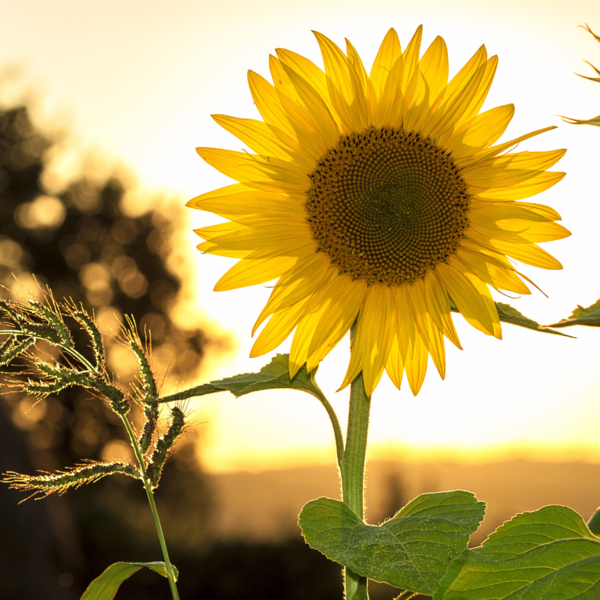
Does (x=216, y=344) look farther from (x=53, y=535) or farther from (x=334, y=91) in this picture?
(x=334, y=91)

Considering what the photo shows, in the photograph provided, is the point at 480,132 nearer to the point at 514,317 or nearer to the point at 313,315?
the point at 514,317

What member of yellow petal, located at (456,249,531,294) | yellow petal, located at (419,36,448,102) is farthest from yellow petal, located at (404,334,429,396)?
yellow petal, located at (419,36,448,102)

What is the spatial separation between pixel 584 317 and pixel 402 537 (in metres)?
0.58

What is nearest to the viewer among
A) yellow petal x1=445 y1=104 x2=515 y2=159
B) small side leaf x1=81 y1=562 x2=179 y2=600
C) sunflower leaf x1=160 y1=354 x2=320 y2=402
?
sunflower leaf x1=160 y1=354 x2=320 y2=402

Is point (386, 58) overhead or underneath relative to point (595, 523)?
overhead

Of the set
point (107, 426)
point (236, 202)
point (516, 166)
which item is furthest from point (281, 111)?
point (107, 426)

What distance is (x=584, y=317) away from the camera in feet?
3.30

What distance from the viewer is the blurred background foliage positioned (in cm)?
1186

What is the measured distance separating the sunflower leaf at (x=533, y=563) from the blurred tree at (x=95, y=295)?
435 inches

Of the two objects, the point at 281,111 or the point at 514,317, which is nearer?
the point at 514,317

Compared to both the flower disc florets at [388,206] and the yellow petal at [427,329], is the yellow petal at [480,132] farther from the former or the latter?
the yellow petal at [427,329]

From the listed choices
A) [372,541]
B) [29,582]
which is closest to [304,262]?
[372,541]

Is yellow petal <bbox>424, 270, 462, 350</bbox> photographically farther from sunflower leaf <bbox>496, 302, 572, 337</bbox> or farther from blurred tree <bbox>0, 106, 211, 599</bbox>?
blurred tree <bbox>0, 106, 211, 599</bbox>

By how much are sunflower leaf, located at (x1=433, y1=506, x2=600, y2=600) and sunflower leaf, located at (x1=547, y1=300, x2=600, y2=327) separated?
0.39 meters
